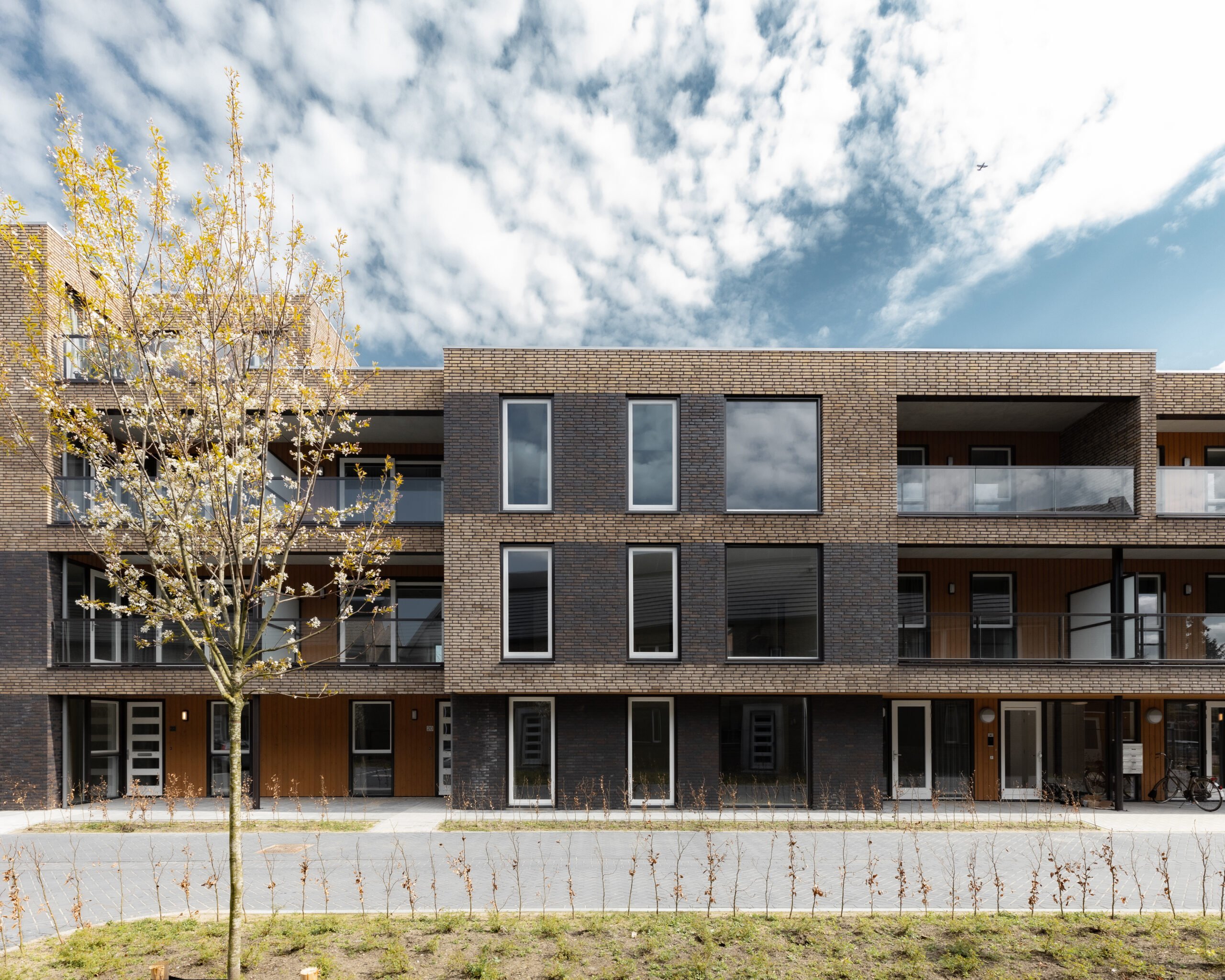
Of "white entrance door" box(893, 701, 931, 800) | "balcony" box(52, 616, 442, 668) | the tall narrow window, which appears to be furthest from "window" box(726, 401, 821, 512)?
"balcony" box(52, 616, 442, 668)

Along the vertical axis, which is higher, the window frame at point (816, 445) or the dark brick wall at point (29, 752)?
the window frame at point (816, 445)

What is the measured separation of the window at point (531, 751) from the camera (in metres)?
14.5

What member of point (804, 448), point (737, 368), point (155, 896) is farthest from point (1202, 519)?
point (155, 896)

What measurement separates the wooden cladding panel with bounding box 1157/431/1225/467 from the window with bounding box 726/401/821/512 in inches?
348

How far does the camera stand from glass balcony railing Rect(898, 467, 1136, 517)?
14969 millimetres

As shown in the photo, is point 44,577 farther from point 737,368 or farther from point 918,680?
point 918,680

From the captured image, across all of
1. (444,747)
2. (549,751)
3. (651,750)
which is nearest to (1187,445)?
(651,750)

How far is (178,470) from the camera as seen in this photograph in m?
5.72

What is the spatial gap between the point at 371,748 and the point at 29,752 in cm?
647

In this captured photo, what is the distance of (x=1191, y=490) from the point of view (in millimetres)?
15039

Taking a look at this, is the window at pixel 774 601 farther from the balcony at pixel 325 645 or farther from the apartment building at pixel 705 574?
the balcony at pixel 325 645

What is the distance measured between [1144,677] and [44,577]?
71.9 ft

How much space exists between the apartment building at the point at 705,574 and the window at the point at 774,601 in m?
0.05

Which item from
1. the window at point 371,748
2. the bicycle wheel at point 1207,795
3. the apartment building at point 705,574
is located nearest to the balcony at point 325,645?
the apartment building at point 705,574
